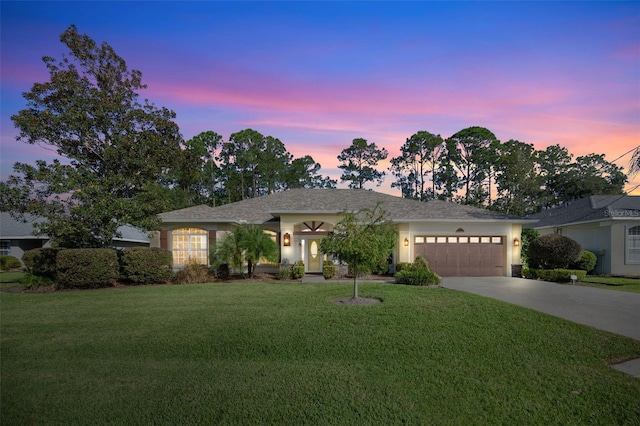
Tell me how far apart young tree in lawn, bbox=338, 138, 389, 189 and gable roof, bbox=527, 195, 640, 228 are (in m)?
21.1

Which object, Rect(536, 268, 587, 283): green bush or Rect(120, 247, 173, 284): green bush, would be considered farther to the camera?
Rect(536, 268, 587, 283): green bush

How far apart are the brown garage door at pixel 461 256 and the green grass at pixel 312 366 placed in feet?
28.7

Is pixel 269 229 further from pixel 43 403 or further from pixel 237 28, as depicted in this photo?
pixel 43 403

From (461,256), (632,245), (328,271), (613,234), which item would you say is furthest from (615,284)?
(328,271)

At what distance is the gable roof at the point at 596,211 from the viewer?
18547 millimetres

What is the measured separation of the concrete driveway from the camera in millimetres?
8039

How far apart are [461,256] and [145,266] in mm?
15051

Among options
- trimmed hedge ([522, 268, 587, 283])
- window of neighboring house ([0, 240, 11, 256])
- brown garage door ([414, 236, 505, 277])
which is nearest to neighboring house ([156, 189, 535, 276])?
brown garage door ([414, 236, 505, 277])

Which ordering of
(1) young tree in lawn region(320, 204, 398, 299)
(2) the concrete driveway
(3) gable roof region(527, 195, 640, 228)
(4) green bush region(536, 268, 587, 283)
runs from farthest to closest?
(3) gable roof region(527, 195, 640, 228), (4) green bush region(536, 268, 587, 283), (1) young tree in lawn region(320, 204, 398, 299), (2) the concrete driveway

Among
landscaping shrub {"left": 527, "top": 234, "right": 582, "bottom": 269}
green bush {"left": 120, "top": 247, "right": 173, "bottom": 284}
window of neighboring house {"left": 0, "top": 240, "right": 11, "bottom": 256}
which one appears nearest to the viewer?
green bush {"left": 120, "top": 247, "right": 173, "bottom": 284}

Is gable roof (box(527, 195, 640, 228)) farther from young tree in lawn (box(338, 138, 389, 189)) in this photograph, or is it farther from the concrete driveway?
young tree in lawn (box(338, 138, 389, 189))

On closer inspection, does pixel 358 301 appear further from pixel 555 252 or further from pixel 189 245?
pixel 555 252

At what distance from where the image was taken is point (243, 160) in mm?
40469

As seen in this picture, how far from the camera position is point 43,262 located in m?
14.1
